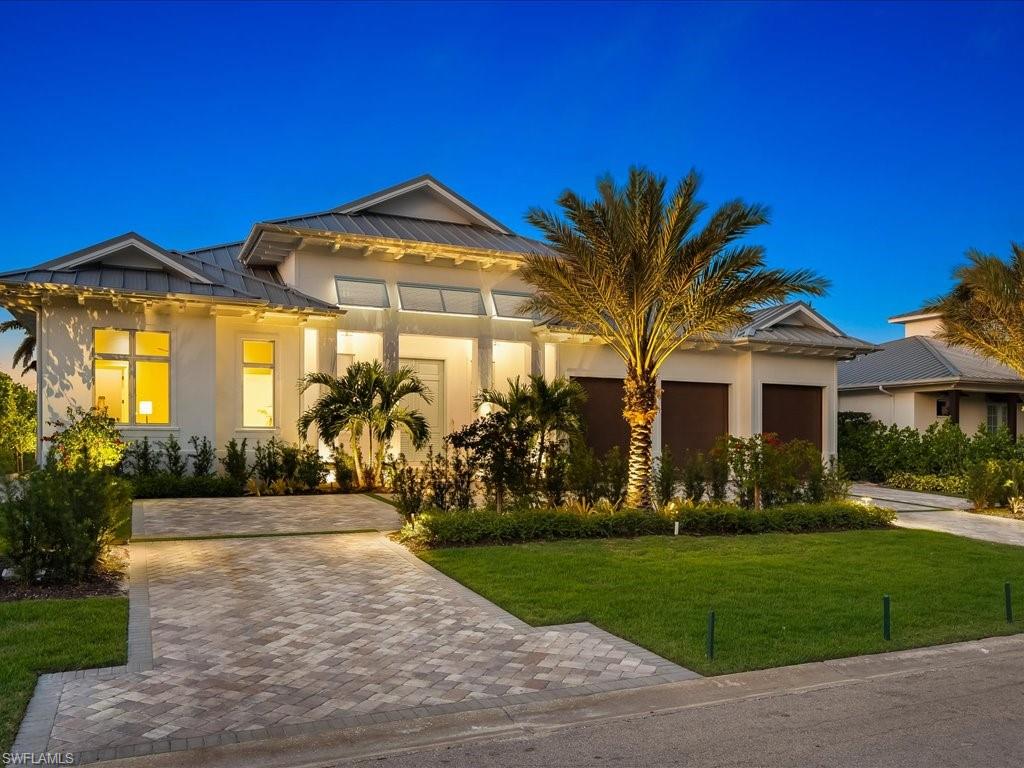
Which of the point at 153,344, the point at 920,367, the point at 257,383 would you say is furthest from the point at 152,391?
the point at 920,367

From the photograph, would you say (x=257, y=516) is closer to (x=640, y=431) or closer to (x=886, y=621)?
(x=640, y=431)

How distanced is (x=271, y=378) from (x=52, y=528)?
10704 millimetres

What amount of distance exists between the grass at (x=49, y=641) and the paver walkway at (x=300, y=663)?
126 mm

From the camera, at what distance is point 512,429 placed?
1378cm

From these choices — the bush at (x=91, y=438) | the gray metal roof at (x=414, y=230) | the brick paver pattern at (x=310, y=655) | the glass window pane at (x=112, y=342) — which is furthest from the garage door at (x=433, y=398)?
the brick paver pattern at (x=310, y=655)

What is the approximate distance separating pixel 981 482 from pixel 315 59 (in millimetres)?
18407

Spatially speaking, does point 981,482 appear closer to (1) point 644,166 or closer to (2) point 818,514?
(2) point 818,514

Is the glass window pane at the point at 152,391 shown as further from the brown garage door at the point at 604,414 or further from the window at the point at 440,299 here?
the brown garage door at the point at 604,414

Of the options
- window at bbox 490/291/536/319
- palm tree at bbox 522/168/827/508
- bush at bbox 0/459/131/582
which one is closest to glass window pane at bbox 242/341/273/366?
window at bbox 490/291/536/319

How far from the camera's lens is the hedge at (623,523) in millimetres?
11633

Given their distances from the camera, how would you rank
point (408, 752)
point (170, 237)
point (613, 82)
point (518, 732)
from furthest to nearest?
point (170, 237) → point (613, 82) → point (518, 732) → point (408, 752)

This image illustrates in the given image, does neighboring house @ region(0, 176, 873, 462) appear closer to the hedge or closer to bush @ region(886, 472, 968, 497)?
bush @ region(886, 472, 968, 497)

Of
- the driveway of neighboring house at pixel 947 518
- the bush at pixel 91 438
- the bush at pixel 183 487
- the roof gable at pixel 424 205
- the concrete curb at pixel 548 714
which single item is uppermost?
the roof gable at pixel 424 205

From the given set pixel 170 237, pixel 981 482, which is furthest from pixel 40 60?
pixel 170 237
